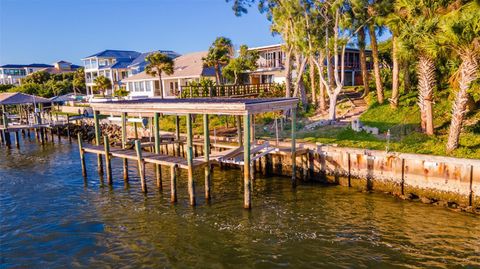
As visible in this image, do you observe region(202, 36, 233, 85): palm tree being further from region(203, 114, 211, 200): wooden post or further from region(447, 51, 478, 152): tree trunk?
region(447, 51, 478, 152): tree trunk

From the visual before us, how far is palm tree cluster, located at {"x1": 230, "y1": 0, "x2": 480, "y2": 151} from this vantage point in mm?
16891

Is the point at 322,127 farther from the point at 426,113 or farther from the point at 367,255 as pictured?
the point at 367,255

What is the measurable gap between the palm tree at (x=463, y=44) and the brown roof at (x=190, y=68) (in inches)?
1337

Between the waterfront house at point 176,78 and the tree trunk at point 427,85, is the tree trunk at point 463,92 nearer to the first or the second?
the tree trunk at point 427,85

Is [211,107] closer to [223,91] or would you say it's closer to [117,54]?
[223,91]

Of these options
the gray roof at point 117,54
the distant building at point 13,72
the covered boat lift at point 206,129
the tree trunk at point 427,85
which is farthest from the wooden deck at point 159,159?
the distant building at point 13,72

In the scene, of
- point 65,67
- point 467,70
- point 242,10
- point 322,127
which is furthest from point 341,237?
point 65,67

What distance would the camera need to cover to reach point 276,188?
20.0 m

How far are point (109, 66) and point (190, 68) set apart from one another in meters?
32.9

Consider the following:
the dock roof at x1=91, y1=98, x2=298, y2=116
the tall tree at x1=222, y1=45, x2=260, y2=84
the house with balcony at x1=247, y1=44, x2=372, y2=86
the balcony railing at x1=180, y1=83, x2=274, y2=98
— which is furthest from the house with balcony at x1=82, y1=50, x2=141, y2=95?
the dock roof at x1=91, y1=98, x2=298, y2=116

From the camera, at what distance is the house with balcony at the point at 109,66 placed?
7400cm

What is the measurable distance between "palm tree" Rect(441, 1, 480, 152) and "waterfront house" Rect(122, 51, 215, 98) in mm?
33660

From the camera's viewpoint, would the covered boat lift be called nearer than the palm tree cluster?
Yes

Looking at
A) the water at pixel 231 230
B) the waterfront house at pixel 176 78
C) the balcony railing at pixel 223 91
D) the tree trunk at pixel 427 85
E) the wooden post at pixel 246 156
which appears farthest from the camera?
the waterfront house at pixel 176 78
